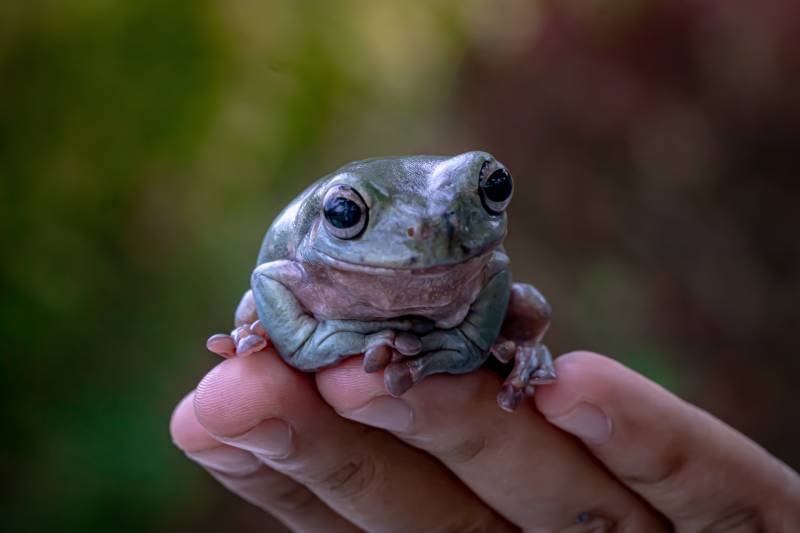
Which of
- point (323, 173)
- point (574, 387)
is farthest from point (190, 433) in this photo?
point (323, 173)

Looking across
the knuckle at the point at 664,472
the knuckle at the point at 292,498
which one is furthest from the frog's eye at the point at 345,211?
the knuckle at the point at 664,472

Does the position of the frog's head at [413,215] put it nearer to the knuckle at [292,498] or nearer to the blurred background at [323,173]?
the knuckle at [292,498]

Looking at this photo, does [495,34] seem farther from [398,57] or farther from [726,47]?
[726,47]

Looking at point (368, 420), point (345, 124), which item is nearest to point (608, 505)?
point (368, 420)

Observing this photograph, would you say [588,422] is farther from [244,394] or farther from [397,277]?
[244,394]

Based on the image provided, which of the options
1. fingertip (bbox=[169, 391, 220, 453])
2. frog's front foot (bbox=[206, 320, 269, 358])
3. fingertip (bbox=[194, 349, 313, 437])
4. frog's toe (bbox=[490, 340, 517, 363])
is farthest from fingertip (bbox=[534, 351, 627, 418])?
fingertip (bbox=[169, 391, 220, 453])
